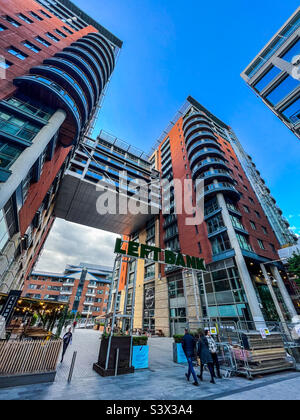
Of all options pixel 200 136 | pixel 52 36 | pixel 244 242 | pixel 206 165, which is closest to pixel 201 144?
pixel 200 136

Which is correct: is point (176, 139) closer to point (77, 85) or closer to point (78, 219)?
point (77, 85)

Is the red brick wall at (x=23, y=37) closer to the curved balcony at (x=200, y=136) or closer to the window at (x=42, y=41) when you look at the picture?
the window at (x=42, y=41)

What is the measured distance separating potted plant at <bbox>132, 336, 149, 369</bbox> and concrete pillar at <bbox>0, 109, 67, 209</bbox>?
12.9 m

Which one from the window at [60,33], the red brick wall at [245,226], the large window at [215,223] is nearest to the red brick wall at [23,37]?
the window at [60,33]

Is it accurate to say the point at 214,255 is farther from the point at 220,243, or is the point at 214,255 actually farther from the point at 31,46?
the point at 31,46

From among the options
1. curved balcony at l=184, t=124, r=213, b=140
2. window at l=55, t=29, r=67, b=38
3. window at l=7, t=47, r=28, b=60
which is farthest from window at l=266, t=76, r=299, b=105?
window at l=55, t=29, r=67, b=38

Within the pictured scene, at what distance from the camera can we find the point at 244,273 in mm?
19406

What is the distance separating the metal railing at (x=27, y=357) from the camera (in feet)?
19.6

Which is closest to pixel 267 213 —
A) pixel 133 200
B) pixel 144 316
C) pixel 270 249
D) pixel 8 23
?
pixel 270 249

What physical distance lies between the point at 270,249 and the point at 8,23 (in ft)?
167

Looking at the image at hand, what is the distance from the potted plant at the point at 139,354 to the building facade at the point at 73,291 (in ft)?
208

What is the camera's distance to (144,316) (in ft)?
109

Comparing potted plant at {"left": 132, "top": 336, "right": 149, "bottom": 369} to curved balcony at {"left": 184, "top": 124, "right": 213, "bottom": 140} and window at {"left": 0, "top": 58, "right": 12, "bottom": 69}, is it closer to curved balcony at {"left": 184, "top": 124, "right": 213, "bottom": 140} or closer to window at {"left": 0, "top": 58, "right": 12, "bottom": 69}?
window at {"left": 0, "top": 58, "right": 12, "bottom": 69}

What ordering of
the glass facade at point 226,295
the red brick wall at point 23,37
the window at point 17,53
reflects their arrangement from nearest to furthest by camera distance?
the glass facade at point 226,295 < the red brick wall at point 23,37 < the window at point 17,53
